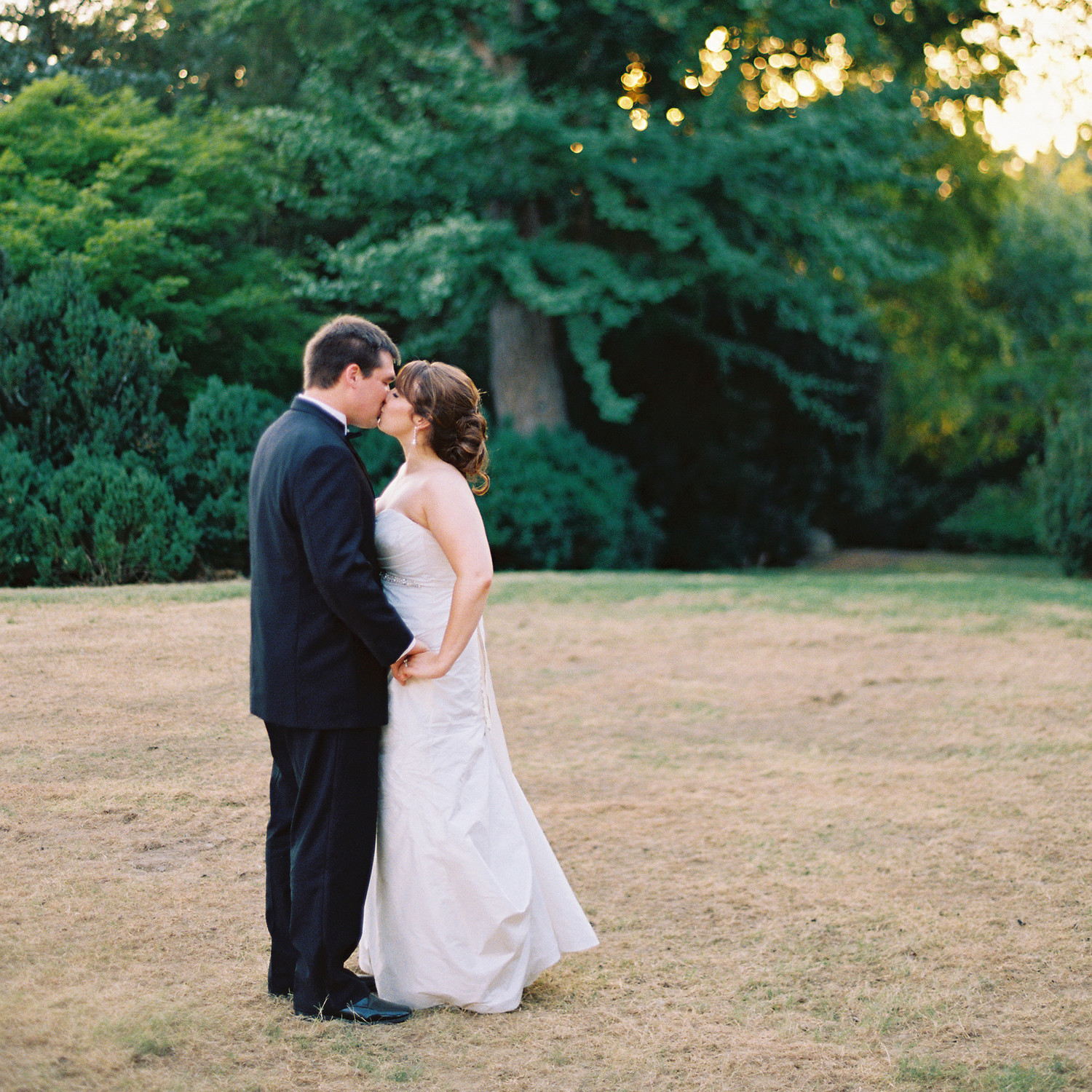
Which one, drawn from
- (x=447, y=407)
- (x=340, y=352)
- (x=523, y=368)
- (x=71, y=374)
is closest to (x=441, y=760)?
(x=447, y=407)

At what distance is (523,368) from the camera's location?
16500mm

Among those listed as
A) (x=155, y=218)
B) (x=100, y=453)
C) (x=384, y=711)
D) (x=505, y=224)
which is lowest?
(x=384, y=711)

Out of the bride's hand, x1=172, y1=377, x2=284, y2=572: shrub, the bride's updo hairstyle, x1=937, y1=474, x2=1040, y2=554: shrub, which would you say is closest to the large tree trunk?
x1=172, y1=377, x2=284, y2=572: shrub

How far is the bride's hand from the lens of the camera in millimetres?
3689

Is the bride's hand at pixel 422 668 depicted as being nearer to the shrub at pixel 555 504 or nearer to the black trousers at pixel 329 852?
the black trousers at pixel 329 852

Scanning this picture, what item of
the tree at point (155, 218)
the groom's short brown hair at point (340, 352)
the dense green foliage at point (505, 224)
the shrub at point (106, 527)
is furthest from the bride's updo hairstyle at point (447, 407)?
the tree at point (155, 218)

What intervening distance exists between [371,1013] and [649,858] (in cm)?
218

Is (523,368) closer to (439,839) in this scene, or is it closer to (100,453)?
(100,453)

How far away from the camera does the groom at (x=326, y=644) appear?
352 cm

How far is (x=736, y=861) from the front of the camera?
562cm

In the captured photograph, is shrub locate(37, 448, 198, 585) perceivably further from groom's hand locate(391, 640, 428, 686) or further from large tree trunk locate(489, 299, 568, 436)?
large tree trunk locate(489, 299, 568, 436)

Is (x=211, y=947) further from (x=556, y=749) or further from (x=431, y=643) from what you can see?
(x=556, y=749)

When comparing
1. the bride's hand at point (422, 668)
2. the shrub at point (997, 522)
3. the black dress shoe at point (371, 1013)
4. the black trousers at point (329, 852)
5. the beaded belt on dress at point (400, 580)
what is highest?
the shrub at point (997, 522)

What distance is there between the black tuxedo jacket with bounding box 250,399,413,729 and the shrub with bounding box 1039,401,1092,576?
13.2 m
